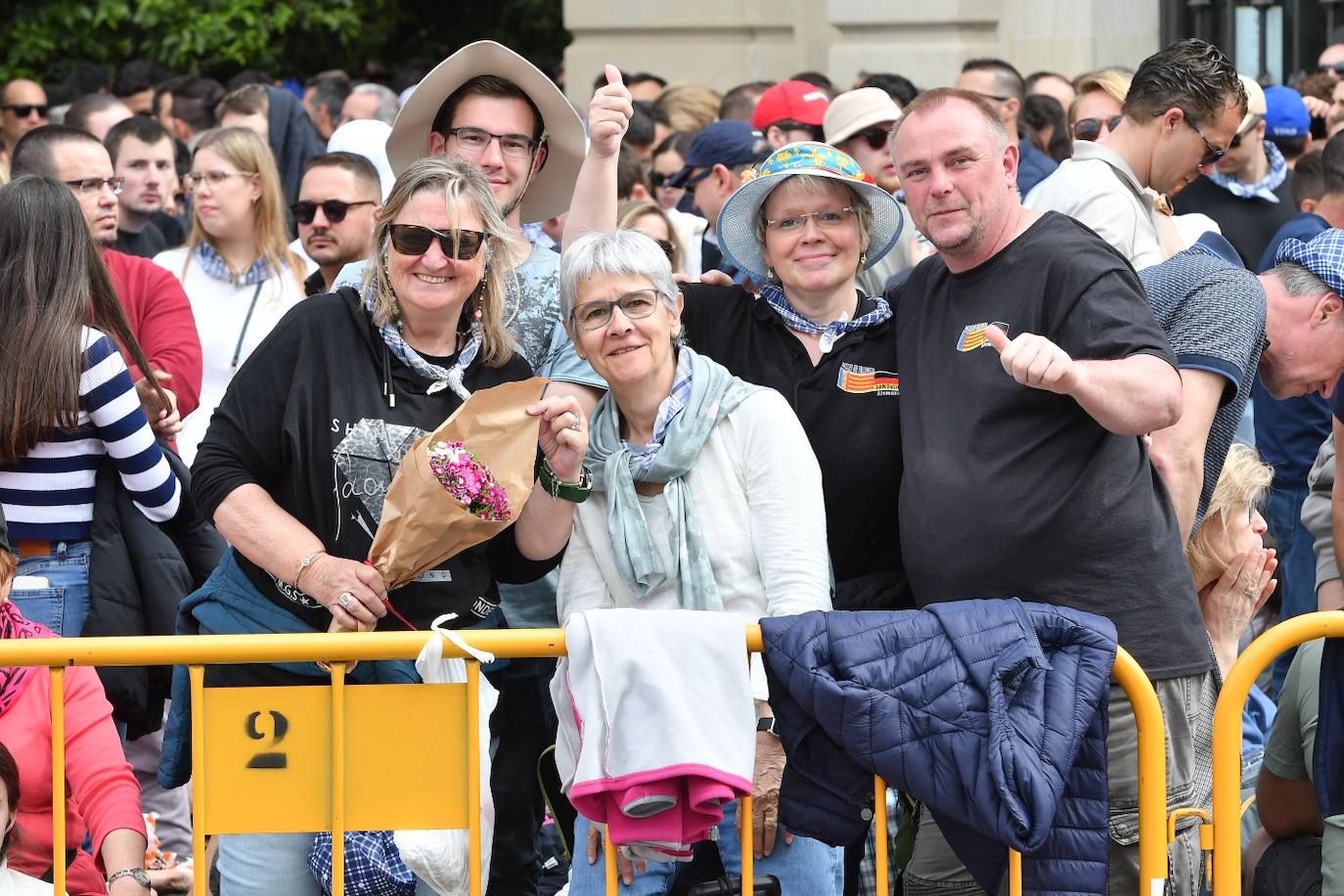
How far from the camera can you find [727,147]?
7.23 m

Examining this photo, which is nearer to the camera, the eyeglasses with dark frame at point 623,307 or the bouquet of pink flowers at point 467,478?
the bouquet of pink flowers at point 467,478

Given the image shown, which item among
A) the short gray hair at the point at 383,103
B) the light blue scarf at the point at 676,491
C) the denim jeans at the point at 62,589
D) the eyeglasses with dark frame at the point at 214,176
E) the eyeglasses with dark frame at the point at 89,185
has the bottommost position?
the denim jeans at the point at 62,589

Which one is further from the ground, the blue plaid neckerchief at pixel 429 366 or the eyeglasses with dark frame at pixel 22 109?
the eyeglasses with dark frame at pixel 22 109

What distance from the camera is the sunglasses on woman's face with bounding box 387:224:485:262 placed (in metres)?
3.83

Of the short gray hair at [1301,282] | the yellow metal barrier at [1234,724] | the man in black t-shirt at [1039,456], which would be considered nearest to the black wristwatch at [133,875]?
the man in black t-shirt at [1039,456]

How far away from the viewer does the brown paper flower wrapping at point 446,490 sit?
350 cm

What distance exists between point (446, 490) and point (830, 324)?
3.47 ft

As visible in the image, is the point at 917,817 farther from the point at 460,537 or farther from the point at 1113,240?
the point at 1113,240

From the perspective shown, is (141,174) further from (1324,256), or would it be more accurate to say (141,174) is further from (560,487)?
(1324,256)

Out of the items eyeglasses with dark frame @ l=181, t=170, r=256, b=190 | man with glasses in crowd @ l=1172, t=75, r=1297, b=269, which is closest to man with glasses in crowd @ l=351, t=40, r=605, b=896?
eyeglasses with dark frame @ l=181, t=170, r=256, b=190

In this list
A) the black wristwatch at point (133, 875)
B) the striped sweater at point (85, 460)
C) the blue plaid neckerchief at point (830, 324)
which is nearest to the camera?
the black wristwatch at point (133, 875)

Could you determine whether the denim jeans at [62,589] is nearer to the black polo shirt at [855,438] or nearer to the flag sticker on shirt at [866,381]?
the black polo shirt at [855,438]

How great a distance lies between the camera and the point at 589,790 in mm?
3328

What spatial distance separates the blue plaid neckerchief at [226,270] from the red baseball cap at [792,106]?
8.00 ft
